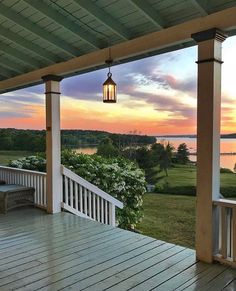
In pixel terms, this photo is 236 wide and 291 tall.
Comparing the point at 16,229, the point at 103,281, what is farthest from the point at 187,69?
the point at 103,281

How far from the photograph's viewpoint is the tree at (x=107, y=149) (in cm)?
780

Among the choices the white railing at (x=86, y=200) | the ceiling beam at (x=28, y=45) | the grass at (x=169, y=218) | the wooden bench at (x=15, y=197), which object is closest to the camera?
the ceiling beam at (x=28, y=45)

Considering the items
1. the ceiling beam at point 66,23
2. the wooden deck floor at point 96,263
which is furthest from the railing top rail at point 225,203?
the ceiling beam at point 66,23

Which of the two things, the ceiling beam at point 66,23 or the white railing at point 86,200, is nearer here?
the ceiling beam at point 66,23

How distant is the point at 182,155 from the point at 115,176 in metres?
1.64

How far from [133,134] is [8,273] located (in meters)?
5.26

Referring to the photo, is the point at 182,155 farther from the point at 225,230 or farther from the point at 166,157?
the point at 225,230

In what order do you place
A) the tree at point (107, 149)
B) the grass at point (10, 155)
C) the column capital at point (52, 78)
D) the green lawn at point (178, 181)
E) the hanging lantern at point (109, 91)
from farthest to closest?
1. the grass at point (10, 155)
2. the tree at point (107, 149)
3. the green lawn at point (178, 181)
4. the column capital at point (52, 78)
5. the hanging lantern at point (109, 91)

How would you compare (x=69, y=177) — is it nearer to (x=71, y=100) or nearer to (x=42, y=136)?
(x=42, y=136)

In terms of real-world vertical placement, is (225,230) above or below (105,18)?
below

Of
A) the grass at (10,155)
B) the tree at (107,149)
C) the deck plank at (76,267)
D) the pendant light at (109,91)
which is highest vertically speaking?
the pendant light at (109,91)

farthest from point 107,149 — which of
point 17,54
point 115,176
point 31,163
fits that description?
point 17,54

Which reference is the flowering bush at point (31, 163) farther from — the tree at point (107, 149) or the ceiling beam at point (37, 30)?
the ceiling beam at point (37, 30)

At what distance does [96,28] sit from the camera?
3924mm
